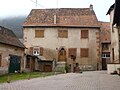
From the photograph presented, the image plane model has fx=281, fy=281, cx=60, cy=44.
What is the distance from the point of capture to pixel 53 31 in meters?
45.6

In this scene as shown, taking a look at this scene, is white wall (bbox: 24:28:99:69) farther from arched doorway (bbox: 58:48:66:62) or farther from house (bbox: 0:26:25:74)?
house (bbox: 0:26:25:74)

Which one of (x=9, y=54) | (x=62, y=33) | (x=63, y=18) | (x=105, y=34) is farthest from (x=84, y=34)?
(x=9, y=54)

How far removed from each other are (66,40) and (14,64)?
12.8 meters

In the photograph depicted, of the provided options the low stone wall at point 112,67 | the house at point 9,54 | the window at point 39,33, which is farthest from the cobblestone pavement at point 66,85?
the window at point 39,33

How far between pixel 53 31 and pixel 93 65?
8454mm

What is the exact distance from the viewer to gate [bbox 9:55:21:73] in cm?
3394

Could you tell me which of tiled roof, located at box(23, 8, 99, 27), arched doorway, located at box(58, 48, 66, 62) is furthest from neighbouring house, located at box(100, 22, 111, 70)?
arched doorway, located at box(58, 48, 66, 62)

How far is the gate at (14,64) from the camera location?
3394cm

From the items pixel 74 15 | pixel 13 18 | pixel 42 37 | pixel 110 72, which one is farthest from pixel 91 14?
pixel 13 18

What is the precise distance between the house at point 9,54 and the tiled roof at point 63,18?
954 centimetres

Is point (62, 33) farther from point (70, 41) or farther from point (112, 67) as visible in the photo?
point (112, 67)

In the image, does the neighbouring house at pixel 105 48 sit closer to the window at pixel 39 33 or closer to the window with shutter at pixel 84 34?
the window with shutter at pixel 84 34

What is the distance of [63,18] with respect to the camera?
4694 cm

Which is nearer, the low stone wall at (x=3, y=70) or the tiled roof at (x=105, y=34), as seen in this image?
the low stone wall at (x=3, y=70)
